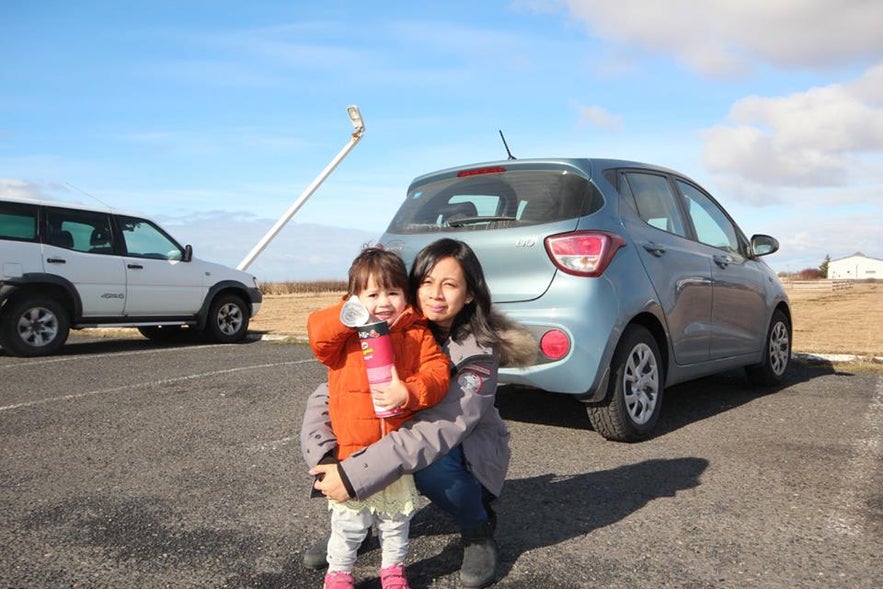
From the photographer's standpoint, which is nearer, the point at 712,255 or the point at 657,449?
the point at 657,449

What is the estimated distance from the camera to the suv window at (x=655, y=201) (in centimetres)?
498

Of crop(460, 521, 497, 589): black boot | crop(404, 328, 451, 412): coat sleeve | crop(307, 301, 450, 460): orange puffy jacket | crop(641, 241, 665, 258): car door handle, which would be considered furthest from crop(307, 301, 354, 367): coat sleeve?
crop(641, 241, 665, 258): car door handle

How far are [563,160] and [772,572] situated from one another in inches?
104

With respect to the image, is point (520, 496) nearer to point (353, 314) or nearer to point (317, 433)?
point (317, 433)

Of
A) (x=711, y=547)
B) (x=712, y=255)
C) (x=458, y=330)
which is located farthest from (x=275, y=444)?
(x=712, y=255)

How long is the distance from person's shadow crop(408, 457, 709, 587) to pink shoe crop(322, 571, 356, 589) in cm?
27

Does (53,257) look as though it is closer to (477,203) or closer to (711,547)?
(477,203)

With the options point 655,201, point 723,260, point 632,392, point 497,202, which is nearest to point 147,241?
point 497,202

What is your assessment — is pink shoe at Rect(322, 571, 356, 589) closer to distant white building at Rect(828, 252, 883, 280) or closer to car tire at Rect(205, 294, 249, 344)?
car tire at Rect(205, 294, 249, 344)

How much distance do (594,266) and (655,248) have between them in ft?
2.34

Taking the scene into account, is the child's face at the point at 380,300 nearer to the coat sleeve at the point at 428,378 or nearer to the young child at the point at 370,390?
the young child at the point at 370,390

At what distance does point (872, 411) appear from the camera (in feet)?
18.5

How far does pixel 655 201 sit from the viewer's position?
17.2ft

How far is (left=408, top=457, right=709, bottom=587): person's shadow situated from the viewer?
301 cm
